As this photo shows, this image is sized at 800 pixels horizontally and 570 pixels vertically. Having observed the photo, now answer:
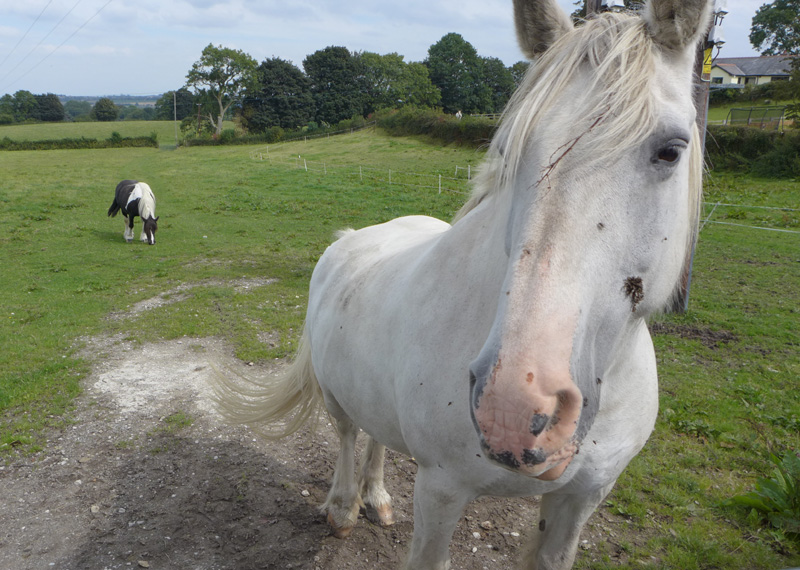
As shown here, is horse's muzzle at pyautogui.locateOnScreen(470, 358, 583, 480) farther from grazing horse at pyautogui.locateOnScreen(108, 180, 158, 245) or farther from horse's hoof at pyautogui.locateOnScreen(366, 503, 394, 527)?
→ grazing horse at pyautogui.locateOnScreen(108, 180, 158, 245)

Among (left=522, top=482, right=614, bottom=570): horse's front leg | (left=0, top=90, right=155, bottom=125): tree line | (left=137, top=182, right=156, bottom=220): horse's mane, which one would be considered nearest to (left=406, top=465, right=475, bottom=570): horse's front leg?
(left=522, top=482, right=614, bottom=570): horse's front leg

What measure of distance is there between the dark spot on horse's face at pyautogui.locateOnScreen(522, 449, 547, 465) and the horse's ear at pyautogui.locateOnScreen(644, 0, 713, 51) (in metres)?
1.06

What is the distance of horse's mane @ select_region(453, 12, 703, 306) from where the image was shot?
4.09 feet

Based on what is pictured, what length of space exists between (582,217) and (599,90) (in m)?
0.34

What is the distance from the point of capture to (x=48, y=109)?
8144 cm

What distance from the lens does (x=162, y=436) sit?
14.5ft

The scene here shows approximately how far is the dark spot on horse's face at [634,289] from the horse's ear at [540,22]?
2.37ft

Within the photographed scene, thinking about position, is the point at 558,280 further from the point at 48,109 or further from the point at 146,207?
the point at 48,109

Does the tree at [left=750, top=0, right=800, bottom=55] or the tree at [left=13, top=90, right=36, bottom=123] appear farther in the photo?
the tree at [left=13, top=90, right=36, bottom=123]

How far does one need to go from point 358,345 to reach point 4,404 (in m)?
4.23

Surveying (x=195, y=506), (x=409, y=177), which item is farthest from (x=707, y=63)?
(x=409, y=177)

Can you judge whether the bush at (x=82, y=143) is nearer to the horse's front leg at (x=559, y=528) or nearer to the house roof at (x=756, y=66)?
the house roof at (x=756, y=66)

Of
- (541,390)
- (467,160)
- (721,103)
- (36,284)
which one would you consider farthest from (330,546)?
(721,103)

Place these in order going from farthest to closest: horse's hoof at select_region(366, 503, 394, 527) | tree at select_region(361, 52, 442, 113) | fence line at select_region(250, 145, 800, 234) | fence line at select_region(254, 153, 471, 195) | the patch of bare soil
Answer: tree at select_region(361, 52, 442, 113)
fence line at select_region(254, 153, 471, 195)
fence line at select_region(250, 145, 800, 234)
the patch of bare soil
horse's hoof at select_region(366, 503, 394, 527)
